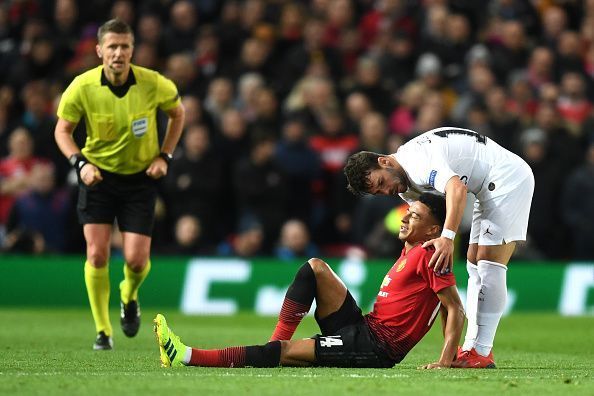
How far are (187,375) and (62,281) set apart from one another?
29.6 ft

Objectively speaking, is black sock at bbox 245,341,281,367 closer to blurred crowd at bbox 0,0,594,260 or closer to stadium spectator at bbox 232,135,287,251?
blurred crowd at bbox 0,0,594,260

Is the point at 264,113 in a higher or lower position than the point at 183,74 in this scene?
lower

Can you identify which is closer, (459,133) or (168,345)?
(168,345)

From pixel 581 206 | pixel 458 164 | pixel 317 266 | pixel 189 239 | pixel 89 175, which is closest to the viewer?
pixel 317 266

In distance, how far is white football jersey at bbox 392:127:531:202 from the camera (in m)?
8.23

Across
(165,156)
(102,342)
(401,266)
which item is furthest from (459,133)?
(102,342)

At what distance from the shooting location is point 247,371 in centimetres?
786

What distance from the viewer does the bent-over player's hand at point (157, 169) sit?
10430 millimetres

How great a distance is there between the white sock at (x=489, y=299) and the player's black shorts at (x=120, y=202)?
3.23m

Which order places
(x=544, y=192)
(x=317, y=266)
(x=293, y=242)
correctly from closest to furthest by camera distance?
(x=317, y=266), (x=293, y=242), (x=544, y=192)

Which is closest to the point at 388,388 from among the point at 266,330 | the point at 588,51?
the point at 266,330

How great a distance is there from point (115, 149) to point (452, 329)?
12.5ft

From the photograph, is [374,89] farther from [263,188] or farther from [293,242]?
[293,242]

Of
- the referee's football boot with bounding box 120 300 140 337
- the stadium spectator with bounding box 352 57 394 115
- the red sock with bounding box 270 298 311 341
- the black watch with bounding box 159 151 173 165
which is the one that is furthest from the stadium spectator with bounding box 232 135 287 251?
the red sock with bounding box 270 298 311 341
